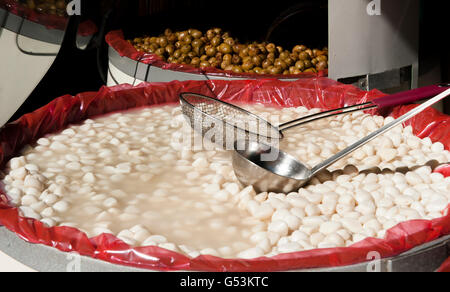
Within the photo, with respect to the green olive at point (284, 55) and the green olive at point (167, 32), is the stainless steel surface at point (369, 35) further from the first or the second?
the green olive at point (167, 32)

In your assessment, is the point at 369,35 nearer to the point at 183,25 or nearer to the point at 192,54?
the point at 192,54

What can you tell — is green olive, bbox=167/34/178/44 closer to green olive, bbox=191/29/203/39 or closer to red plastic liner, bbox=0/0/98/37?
green olive, bbox=191/29/203/39

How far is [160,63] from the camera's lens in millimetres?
2768

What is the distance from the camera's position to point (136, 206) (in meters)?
1.46

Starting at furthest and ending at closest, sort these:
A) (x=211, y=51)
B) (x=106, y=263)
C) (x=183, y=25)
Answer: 1. (x=183, y=25)
2. (x=211, y=51)
3. (x=106, y=263)

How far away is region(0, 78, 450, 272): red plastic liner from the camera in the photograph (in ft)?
3.59

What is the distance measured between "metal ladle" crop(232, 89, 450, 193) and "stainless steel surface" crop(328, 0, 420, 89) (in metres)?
0.89

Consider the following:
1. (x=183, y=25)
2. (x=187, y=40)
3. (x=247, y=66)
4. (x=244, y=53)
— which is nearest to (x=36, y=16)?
(x=247, y=66)

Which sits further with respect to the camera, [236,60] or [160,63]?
[236,60]

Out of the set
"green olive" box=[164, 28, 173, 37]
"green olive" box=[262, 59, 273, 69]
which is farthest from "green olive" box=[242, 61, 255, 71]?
"green olive" box=[164, 28, 173, 37]

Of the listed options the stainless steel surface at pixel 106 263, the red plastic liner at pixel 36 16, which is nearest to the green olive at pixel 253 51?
the red plastic liner at pixel 36 16

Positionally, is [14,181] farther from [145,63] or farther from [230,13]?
[230,13]

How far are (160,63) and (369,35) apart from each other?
1.01 metres

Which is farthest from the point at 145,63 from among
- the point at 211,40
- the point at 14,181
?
the point at 14,181
